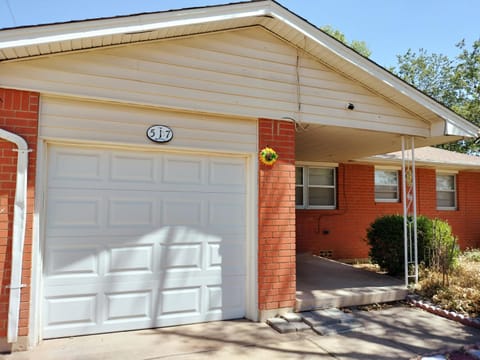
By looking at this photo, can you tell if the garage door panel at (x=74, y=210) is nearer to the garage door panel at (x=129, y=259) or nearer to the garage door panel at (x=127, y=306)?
the garage door panel at (x=129, y=259)

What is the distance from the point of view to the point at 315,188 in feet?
32.7

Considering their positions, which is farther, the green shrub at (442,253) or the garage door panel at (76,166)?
the green shrub at (442,253)

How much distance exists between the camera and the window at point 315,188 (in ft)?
32.0

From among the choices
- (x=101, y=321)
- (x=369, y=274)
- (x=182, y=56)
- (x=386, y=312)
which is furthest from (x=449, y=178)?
(x=101, y=321)

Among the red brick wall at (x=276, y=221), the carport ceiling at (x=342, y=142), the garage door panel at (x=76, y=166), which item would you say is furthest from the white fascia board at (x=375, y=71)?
the garage door panel at (x=76, y=166)

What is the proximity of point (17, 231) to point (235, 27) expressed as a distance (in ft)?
12.4

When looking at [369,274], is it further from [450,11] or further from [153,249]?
[450,11]

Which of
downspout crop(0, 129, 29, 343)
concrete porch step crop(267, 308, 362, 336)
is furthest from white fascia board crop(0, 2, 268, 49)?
concrete porch step crop(267, 308, 362, 336)

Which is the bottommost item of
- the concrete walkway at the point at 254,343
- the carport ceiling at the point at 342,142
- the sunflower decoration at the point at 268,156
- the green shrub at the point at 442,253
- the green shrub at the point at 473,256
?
the concrete walkway at the point at 254,343

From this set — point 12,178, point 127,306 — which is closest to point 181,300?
point 127,306

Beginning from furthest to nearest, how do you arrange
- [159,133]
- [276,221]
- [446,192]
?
[446,192] < [276,221] < [159,133]

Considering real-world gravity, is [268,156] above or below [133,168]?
above

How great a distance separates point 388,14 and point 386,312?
11.7m

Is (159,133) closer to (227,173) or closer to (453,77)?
(227,173)
